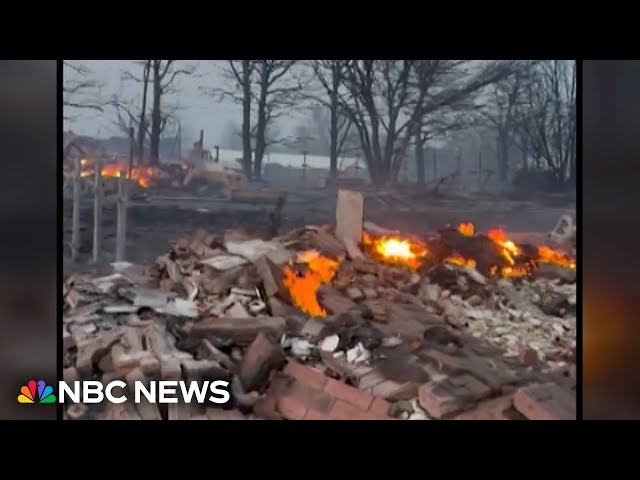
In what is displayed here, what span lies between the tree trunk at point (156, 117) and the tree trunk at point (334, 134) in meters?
0.92

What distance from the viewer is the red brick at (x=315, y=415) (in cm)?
318

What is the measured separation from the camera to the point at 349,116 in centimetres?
333

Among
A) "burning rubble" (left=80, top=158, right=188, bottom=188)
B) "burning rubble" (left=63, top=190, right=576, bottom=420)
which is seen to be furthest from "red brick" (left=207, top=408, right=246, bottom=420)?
"burning rubble" (left=80, top=158, right=188, bottom=188)

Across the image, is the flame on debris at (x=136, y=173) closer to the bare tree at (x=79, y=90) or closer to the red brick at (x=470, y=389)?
the bare tree at (x=79, y=90)

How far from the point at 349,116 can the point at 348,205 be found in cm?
48

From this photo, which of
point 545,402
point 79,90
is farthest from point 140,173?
point 545,402

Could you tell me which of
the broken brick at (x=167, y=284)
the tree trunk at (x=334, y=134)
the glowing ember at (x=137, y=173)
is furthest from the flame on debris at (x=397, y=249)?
the glowing ember at (x=137, y=173)

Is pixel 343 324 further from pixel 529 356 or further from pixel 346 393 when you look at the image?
pixel 529 356

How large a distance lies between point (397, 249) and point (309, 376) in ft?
2.71
